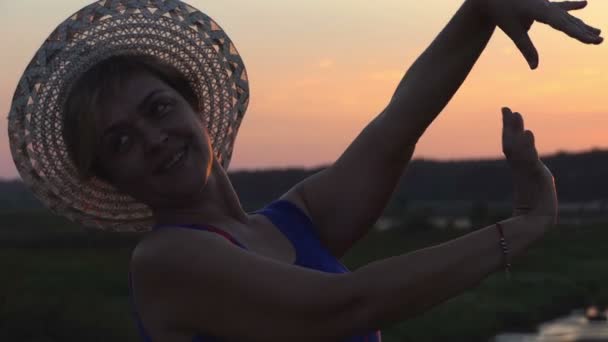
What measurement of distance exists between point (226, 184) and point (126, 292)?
13.8m

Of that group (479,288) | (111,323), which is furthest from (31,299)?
(479,288)

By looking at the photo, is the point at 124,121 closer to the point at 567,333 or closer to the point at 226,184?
the point at 226,184

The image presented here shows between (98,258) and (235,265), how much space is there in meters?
20.3

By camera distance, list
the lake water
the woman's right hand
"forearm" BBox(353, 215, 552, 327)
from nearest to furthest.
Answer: "forearm" BBox(353, 215, 552, 327), the woman's right hand, the lake water

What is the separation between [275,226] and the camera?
2.47m

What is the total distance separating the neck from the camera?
231 cm

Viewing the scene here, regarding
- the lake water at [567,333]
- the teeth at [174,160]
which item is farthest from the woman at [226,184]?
the lake water at [567,333]

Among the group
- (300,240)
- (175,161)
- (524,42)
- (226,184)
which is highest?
(524,42)

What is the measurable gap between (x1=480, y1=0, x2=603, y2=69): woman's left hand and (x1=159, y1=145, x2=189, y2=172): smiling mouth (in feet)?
2.45

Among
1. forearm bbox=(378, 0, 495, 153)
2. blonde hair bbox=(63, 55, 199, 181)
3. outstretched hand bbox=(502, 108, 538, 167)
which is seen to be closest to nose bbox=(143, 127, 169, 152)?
blonde hair bbox=(63, 55, 199, 181)

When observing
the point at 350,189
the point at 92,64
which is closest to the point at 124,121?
the point at 92,64

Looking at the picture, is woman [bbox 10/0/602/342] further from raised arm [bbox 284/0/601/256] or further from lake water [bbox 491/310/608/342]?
lake water [bbox 491/310/608/342]

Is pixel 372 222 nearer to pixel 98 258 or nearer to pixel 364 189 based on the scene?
pixel 364 189

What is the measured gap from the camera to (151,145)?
2205mm
